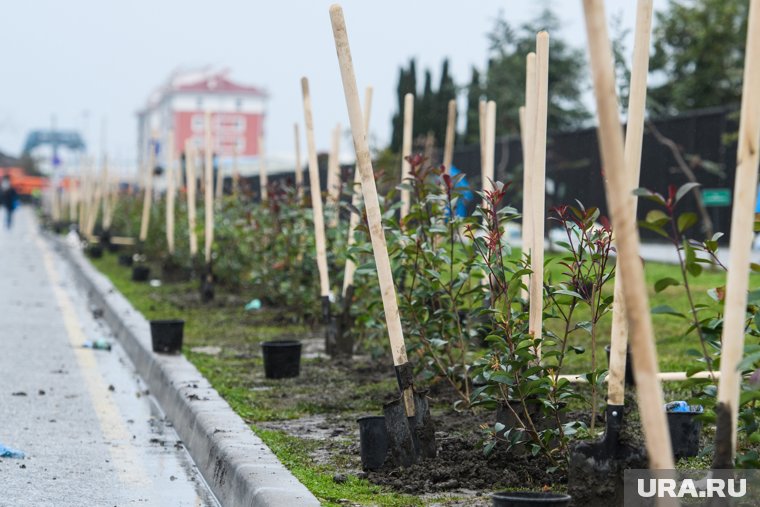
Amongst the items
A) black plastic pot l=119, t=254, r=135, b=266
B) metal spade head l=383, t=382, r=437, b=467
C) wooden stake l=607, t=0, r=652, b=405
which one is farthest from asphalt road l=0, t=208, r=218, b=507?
black plastic pot l=119, t=254, r=135, b=266

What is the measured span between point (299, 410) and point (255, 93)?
420 feet

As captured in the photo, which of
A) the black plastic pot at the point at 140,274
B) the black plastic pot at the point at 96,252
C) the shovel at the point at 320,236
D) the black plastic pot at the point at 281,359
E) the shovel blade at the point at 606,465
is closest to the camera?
the shovel blade at the point at 606,465

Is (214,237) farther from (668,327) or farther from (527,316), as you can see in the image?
(527,316)

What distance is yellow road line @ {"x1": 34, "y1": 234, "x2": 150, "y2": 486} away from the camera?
6239mm

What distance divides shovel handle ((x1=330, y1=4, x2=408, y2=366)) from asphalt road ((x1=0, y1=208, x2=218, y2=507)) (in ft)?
4.06

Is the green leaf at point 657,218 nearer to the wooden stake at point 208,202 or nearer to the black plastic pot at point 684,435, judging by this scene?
the black plastic pot at point 684,435

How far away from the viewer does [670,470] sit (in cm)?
302

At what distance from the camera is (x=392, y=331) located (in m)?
5.25

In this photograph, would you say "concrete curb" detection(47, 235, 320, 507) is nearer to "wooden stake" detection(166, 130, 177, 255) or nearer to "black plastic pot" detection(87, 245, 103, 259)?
"wooden stake" detection(166, 130, 177, 255)

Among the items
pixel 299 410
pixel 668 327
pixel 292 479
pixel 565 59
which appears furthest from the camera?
pixel 565 59

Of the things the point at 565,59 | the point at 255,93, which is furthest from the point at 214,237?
the point at 255,93

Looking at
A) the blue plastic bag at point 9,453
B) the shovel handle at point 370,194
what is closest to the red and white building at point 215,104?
the blue plastic bag at point 9,453

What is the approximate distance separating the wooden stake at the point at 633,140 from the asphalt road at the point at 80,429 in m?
2.35

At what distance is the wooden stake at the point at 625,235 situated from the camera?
2.81 meters
